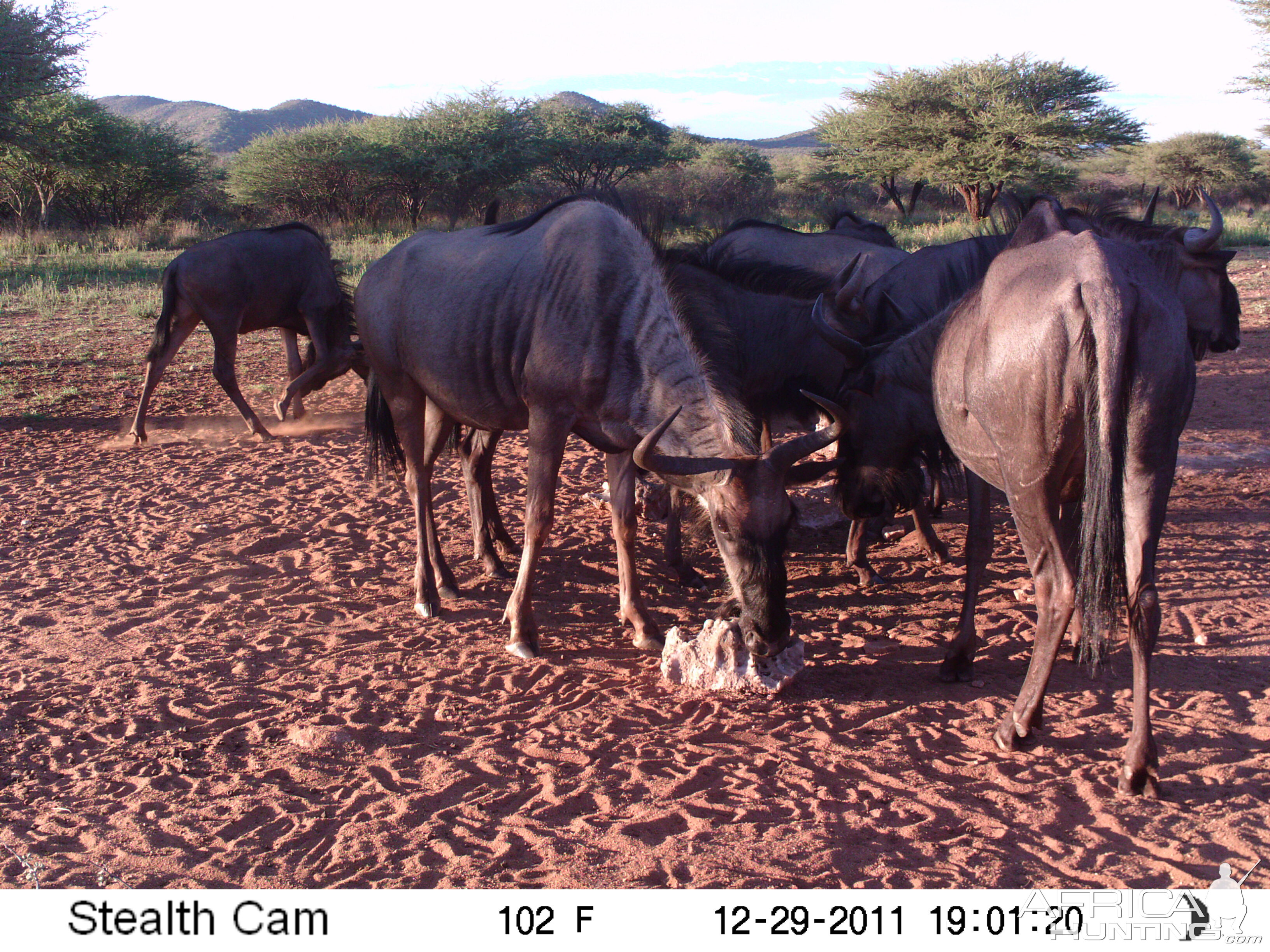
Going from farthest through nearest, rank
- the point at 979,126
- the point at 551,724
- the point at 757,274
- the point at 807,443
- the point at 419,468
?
1. the point at 979,126
2. the point at 419,468
3. the point at 757,274
4. the point at 551,724
5. the point at 807,443

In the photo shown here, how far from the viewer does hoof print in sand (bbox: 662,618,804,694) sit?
4.09 meters

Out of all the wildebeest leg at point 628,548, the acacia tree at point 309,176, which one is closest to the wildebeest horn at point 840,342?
the wildebeest leg at point 628,548

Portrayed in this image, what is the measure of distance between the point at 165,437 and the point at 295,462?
1.66 m

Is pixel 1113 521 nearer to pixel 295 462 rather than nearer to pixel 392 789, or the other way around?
pixel 392 789

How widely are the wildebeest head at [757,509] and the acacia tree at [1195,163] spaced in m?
43.1

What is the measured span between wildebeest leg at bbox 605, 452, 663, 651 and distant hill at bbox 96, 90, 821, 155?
82974mm

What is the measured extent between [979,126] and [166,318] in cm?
2637

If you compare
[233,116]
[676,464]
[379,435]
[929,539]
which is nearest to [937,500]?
[929,539]

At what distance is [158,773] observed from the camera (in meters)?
3.52

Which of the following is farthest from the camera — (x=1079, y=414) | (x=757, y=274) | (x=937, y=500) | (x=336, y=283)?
(x=336, y=283)

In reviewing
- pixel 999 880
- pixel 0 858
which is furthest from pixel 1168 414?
pixel 0 858

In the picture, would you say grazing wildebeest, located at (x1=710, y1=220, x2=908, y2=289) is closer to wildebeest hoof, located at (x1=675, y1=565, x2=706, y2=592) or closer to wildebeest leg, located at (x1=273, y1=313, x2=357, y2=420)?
wildebeest hoof, located at (x1=675, y1=565, x2=706, y2=592)

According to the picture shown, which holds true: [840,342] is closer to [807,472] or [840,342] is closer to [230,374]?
[807,472]

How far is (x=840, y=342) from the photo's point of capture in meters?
4.80
